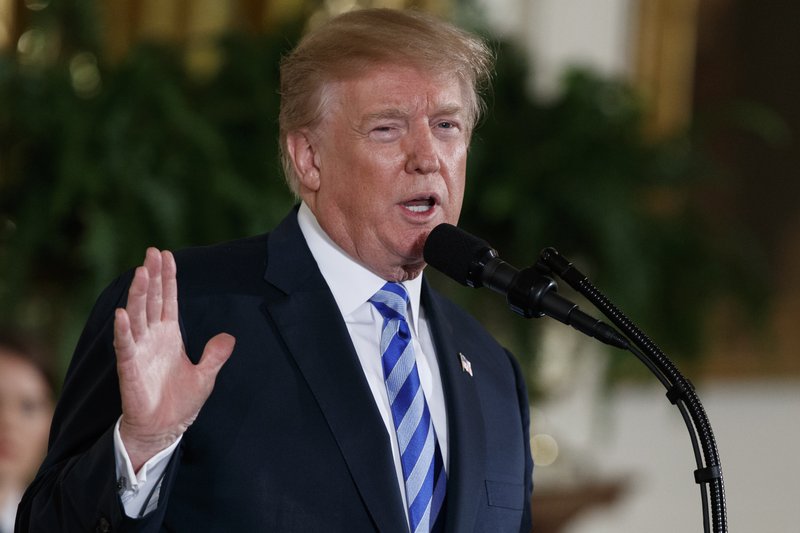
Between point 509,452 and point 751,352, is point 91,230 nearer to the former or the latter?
point 509,452

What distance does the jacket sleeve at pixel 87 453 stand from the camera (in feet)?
5.73

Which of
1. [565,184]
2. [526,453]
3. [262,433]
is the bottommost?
[262,433]

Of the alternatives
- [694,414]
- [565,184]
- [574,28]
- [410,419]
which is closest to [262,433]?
[410,419]

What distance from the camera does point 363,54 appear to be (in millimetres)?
2084

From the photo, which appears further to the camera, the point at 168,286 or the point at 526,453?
the point at 526,453

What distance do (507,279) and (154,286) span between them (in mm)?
487

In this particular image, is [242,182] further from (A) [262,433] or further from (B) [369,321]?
(A) [262,433]

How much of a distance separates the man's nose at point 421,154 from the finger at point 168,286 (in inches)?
A: 18.4

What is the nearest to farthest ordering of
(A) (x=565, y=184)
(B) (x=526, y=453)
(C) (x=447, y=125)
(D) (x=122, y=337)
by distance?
(D) (x=122, y=337), (C) (x=447, y=125), (B) (x=526, y=453), (A) (x=565, y=184)

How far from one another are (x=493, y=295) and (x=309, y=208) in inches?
86.5

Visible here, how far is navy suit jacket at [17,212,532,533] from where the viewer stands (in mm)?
1857

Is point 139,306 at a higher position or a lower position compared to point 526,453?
lower

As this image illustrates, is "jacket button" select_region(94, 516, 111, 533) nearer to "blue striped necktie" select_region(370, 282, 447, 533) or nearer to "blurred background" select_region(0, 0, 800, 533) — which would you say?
"blue striped necktie" select_region(370, 282, 447, 533)

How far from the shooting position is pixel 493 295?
432 centimetres
